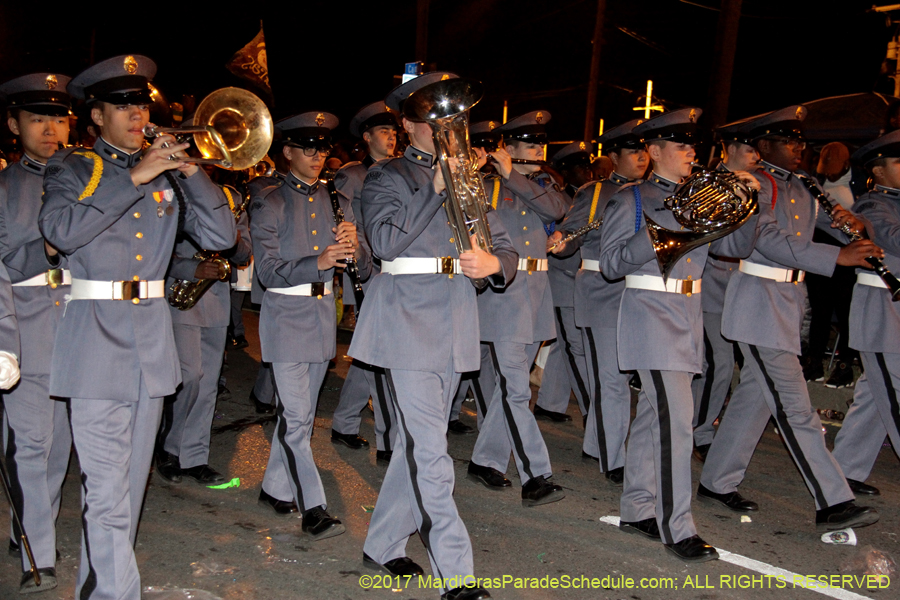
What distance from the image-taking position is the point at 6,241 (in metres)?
4.34

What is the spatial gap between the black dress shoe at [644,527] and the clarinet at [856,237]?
7.23ft

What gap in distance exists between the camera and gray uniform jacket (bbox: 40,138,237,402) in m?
3.49

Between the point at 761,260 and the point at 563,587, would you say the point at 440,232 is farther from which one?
the point at 761,260

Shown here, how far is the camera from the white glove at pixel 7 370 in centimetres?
324

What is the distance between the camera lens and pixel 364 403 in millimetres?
6570

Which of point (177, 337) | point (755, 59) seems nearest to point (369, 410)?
point (177, 337)

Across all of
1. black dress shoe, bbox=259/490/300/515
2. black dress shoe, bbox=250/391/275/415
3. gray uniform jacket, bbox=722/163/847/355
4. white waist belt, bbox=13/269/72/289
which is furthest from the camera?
black dress shoe, bbox=250/391/275/415

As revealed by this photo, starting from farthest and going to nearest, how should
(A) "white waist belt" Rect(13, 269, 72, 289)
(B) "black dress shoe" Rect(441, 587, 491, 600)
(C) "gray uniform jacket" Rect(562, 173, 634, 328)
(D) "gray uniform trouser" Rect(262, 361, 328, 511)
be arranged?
(C) "gray uniform jacket" Rect(562, 173, 634, 328), (D) "gray uniform trouser" Rect(262, 361, 328, 511), (A) "white waist belt" Rect(13, 269, 72, 289), (B) "black dress shoe" Rect(441, 587, 491, 600)

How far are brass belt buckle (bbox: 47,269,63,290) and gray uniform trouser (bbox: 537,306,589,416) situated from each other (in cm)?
404

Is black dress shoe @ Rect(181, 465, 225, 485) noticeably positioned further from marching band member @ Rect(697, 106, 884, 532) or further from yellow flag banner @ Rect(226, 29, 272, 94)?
yellow flag banner @ Rect(226, 29, 272, 94)

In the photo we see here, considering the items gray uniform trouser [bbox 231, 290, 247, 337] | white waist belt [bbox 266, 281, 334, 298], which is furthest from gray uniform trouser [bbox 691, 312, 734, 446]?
gray uniform trouser [bbox 231, 290, 247, 337]

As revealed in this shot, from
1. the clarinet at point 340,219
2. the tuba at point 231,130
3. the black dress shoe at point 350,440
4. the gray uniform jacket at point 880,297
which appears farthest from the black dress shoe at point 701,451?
the tuba at point 231,130

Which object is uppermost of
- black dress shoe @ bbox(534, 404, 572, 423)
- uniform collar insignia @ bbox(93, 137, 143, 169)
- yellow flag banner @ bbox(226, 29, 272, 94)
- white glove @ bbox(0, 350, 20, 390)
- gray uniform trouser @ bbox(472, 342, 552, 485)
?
yellow flag banner @ bbox(226, 29, 272, 94)

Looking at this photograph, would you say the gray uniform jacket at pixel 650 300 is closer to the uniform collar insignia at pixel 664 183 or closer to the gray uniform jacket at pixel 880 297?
the uniform collar insignia at pixel 664 183
